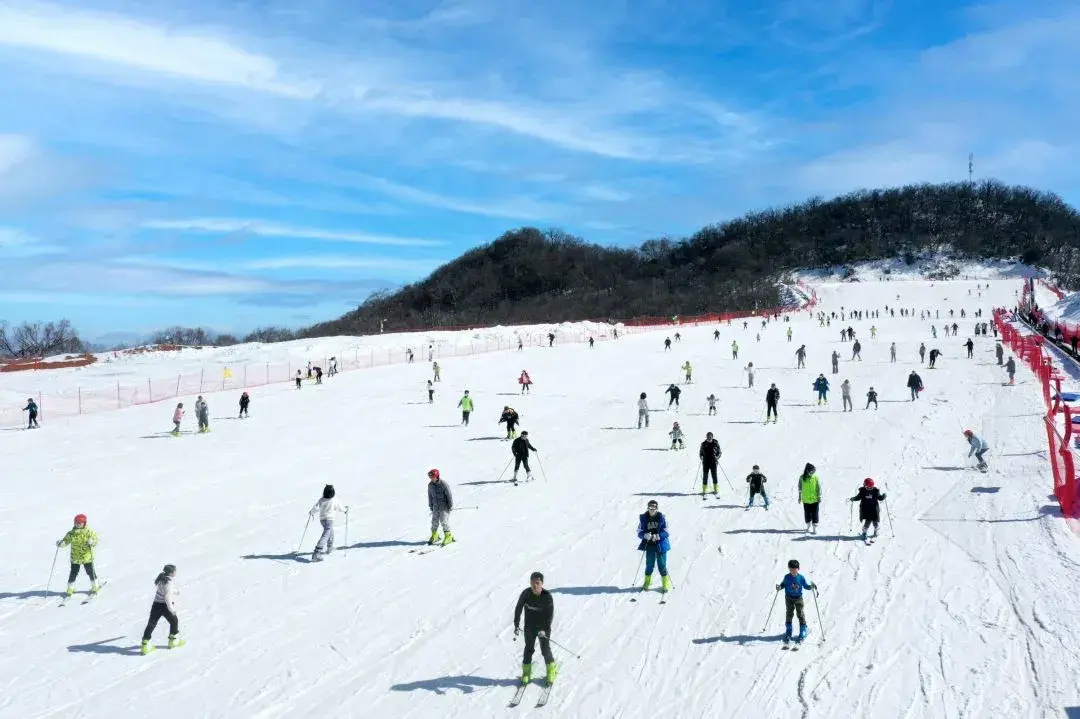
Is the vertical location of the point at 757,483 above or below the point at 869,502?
below

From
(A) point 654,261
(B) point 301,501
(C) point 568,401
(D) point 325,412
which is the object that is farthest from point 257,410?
(A) point 654,261

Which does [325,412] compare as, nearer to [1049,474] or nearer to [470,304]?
[1049,474]

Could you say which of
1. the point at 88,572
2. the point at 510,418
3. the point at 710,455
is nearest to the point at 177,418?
the point at 510,418

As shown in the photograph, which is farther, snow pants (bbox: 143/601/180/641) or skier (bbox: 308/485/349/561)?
skier (bbox: 308/485/349/561)

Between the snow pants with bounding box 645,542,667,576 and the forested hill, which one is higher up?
the forested hill

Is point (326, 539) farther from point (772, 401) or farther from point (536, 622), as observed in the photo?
point (772, 401)

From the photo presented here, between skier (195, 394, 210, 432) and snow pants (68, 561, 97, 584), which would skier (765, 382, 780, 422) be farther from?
snow pants (68, 561, 97, 584)

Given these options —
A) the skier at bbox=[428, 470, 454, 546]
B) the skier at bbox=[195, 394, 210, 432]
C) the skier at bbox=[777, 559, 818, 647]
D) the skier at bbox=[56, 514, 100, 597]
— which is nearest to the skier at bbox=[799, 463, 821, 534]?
the skier at bbox=[777, 559, 818, 647]
